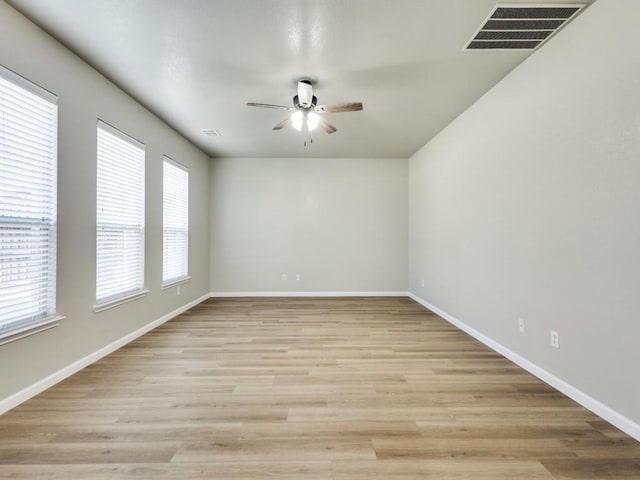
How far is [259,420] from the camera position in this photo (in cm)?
185

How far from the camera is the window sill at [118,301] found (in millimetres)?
2717

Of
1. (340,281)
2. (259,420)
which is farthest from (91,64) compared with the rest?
(340,281)

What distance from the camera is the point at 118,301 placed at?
9.77 feet

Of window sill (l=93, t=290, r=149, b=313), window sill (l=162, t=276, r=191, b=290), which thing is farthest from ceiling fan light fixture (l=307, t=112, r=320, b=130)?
window sill (l=162, t=276, r=191, b=290)

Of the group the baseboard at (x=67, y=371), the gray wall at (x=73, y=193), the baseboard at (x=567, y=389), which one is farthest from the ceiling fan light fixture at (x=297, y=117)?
the baseboard at (x=567, y=389)

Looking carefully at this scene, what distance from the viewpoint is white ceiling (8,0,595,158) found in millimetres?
1951

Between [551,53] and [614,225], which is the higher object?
[551,53]

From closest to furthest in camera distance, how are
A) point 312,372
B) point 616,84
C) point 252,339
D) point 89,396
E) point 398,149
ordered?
1. point 616,84
2. point 89,396
3. point 312,372
4. point 252,339
5. point 398,149

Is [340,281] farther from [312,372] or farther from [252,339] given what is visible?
[312,372]

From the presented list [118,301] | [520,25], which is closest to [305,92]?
[520,25]

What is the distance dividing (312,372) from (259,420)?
0.72 meters

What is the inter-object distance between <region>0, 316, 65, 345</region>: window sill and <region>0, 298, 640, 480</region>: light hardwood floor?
484mm

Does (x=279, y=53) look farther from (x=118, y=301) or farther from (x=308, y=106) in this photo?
(x=118, y=301)

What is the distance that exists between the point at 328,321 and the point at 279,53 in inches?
127
